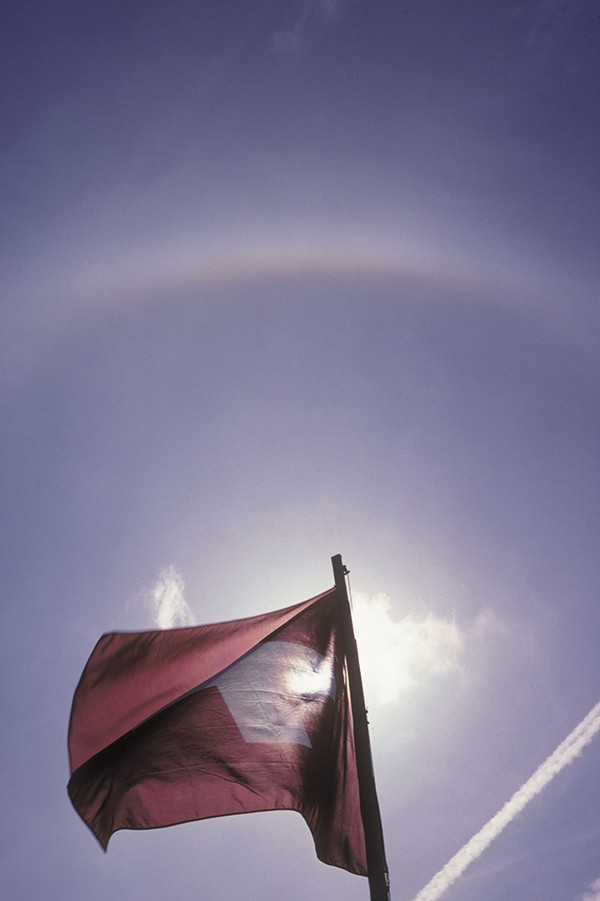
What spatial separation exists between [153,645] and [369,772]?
275 cm

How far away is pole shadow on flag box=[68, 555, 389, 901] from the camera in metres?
6.46

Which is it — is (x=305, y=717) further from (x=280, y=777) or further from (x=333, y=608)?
(x=333, y=608)

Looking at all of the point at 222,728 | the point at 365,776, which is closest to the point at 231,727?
the point at 222,728

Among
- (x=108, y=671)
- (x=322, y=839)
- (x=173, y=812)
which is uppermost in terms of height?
(x=108, y=671)

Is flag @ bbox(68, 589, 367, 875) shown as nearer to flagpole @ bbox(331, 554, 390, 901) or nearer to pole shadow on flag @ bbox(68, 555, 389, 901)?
pole shadow on flag @ bbox(68, 555, 389, 901)

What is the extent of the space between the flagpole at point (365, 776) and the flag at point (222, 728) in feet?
0.99

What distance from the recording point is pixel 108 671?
737 centimetres

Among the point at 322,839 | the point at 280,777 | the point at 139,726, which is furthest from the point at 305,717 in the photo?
the point at 139,726

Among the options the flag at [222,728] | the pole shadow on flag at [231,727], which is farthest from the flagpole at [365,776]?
the flag at [222,728]

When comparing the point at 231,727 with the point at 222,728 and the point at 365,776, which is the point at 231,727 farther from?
the point at 365,776

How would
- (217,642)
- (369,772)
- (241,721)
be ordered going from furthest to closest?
1. (217,642)
2. (241,721)
3. (369,772)

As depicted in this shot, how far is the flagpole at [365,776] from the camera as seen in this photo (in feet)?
17.6

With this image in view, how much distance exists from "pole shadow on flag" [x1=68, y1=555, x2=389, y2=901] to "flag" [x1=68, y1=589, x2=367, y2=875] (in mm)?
10

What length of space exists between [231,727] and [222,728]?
88 mm
